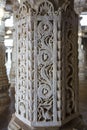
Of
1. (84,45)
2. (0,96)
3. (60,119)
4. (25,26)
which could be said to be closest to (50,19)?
(25,26)

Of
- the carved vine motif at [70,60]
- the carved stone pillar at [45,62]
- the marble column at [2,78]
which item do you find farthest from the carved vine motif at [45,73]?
the marble column at [2,78]

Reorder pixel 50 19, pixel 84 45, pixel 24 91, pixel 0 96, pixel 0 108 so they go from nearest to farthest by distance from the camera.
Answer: pixel 50 19 < pixel 24 91 < pixel 0 108 < pixel 0 96 < pixel 84 45

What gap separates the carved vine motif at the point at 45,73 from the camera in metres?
1.90

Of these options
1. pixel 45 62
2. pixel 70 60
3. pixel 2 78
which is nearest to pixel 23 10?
pixel 45 62

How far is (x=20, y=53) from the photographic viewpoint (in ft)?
6.82

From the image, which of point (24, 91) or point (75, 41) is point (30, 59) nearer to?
point (24, 91)

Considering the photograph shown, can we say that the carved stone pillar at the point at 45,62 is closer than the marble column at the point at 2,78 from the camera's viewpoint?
Yes

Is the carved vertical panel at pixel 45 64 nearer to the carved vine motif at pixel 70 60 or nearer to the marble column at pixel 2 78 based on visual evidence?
the carved vine motif at pixel 70 60

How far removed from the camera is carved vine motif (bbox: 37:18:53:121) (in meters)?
1.90

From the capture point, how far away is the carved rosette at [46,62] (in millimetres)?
1887

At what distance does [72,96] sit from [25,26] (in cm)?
76

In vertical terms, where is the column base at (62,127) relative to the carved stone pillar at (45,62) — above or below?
below

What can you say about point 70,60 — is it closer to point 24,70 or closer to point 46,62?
point 46,62

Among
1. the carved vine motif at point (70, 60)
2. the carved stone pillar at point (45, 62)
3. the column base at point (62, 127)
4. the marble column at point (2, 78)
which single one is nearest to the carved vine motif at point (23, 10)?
the carved stone pillar at point (45, 62)
